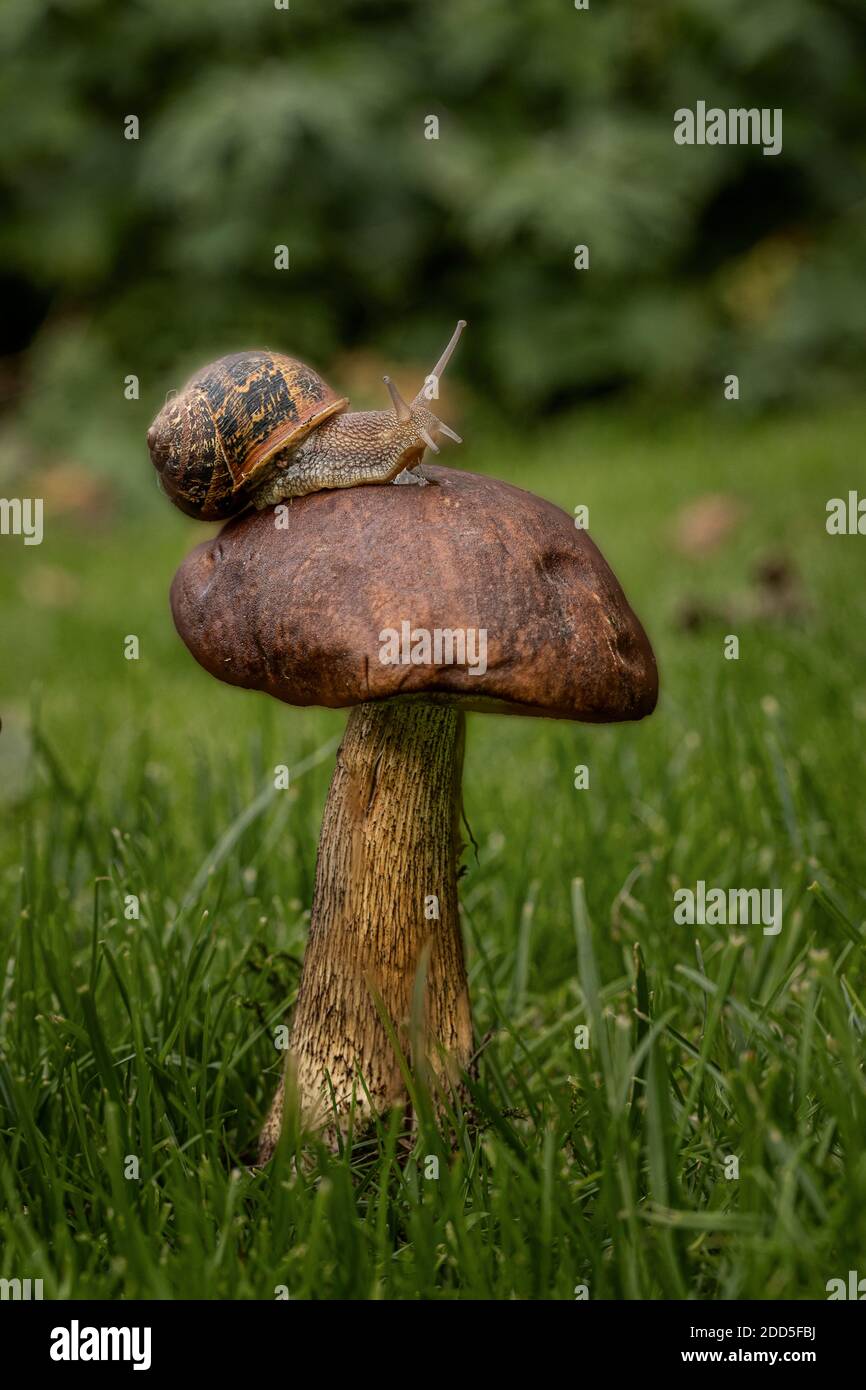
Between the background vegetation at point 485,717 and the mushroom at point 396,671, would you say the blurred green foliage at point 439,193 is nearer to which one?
the background vegetation at point 485,717

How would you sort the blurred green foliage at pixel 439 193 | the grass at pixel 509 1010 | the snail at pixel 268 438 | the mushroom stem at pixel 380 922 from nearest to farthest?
the grass at pixel 509 1010 < the snail at pixel 268 438 < the mushroom stem at pixel 380 922 < the blurred green foliage at pixel 439 193

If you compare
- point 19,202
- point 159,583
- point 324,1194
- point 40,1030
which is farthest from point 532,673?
point 19,202

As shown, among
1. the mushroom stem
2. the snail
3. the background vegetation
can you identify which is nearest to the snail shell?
the snail

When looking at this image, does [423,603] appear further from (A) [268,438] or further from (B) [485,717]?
(B) [485,717]

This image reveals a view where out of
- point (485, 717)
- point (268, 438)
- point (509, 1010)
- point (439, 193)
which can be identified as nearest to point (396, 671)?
point (268, 438)

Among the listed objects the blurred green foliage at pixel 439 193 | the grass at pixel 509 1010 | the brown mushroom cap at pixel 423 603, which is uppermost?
the blurred green foliage at pixel 439 193

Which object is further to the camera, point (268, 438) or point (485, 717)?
point (485, 717)

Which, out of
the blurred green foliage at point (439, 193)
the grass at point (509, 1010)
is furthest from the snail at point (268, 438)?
the blurred green foliage at point (439, 193)
